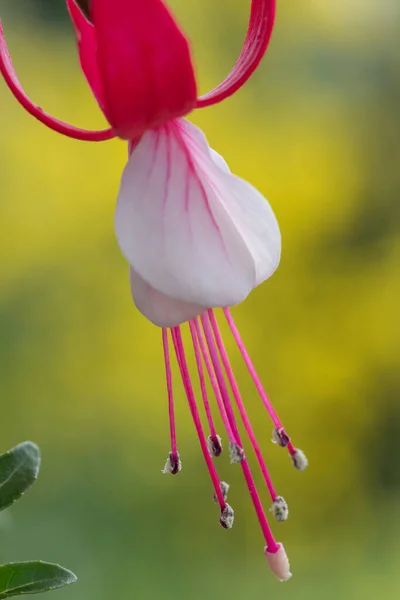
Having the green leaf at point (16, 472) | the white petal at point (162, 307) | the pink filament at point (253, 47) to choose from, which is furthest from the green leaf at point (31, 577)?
the pink filament at point (253, 47)

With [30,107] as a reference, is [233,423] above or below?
below

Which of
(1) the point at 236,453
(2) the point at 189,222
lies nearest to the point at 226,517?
(1) the point at 236,453

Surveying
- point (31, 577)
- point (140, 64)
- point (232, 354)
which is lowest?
point (232, 354)

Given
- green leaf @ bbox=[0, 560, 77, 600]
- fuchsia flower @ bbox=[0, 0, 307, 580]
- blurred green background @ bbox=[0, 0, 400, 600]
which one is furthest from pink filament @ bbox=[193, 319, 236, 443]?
blurred green background @ bbox=[0, 0, 400, 600]

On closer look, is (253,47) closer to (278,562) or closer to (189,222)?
(189,222)

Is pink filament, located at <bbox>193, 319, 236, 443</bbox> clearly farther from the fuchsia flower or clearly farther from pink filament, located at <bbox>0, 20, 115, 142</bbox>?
pink filament, located at <bbox>0, 20, 115, 142</bbox>
